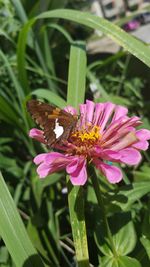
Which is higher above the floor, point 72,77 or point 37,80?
point 37,80

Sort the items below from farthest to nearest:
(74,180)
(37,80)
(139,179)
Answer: (37,80), (139,179), (74,180)

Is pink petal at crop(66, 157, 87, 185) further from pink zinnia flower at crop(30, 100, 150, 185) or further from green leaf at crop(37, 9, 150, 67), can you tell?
green leaf at crop(37, 9, 150, 67)

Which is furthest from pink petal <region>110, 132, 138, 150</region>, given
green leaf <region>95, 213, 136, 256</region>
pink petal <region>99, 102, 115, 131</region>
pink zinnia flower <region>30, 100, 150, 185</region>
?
green leaf <region>95, 213, 136, 256</region>

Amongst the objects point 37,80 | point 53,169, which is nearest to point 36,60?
point 37,80

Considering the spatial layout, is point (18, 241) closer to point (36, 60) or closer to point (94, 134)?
point (94, 134)

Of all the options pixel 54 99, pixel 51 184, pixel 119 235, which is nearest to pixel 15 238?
pixel 119 235

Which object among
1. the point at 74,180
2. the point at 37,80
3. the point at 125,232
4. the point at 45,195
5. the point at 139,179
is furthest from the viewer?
the point at 37,80

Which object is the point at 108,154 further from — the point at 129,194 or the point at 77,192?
the point at 129,194
